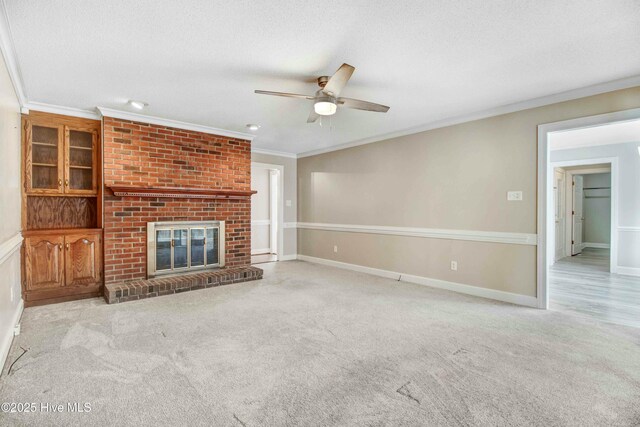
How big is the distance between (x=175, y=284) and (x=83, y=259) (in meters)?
1.12

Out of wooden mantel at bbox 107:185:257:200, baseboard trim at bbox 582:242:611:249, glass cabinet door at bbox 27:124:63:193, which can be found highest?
glass cabinet door at bbox 27:124:63:193

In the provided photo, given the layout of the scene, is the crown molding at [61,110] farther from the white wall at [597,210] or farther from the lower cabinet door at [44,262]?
the white wall at [597,210]

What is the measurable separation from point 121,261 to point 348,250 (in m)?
3.55

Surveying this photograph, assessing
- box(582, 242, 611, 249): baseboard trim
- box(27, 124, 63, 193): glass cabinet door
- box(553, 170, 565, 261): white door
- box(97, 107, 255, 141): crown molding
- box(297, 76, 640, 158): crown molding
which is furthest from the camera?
box(582, 242, 611, 249): baseboard trim

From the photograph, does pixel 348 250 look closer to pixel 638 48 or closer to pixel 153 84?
pixel 153 84

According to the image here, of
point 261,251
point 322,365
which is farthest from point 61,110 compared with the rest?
point 261,251

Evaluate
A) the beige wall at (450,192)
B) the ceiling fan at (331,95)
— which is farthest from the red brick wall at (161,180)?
the ceiling fan at (331,95)

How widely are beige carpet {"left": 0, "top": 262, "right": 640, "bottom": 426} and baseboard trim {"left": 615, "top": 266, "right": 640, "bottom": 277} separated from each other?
323 cm

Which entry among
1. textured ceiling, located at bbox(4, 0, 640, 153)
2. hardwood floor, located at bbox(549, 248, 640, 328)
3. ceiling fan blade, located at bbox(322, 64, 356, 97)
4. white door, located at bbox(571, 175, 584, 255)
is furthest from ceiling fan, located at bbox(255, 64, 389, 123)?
white door, located at bbox(571, 175, 584, 255)

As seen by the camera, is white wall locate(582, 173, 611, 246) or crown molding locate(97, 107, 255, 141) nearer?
crown molding locate(97, 107, 255, 141)

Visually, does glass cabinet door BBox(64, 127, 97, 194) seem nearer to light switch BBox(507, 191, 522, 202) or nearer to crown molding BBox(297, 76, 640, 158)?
crown molding BBox(297, 76, 640, 158)

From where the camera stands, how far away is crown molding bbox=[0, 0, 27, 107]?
6.87ft

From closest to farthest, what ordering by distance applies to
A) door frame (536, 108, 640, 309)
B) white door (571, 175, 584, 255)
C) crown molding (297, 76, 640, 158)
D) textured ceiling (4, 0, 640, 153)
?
textured ceiling (4, 0, 640, 153)
crown molding (297, 76, 640, 158)
door frame (536, 108, 640, 309)
white door (571, 175, 584, 255)

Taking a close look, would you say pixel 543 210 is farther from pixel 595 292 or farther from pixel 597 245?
pixel 597 245
